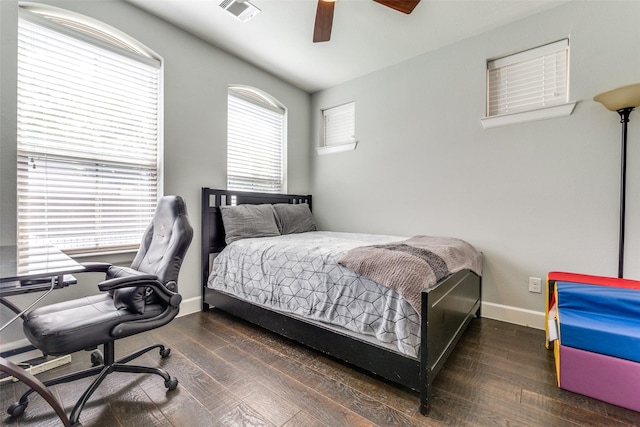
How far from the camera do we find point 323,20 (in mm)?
2084

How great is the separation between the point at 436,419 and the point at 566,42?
295 cm

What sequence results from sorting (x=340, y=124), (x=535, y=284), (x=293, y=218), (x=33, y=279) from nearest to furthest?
(x=33, y=279)
(x=535, y=284)
(x=293, y=218)
(x=340, y=124)

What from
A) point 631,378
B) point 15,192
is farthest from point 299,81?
point 631,378

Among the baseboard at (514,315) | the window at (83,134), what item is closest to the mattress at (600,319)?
the baseboard at (514,315)

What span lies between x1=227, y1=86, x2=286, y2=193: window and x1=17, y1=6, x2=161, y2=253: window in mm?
823

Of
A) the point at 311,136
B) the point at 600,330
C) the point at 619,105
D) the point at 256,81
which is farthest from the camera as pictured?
the point at 311,136

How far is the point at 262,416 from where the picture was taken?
1.38 metres

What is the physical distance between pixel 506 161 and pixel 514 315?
1372mm

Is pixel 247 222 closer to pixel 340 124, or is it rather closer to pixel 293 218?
pixel 293 218

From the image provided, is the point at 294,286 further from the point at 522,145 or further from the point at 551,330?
the point at 522,145

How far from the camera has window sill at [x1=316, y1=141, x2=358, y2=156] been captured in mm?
3537

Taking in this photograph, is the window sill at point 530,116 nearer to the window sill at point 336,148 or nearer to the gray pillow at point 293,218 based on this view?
the window sill at point 336,148

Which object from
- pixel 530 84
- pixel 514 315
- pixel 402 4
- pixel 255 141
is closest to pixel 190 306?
pixel 255 141

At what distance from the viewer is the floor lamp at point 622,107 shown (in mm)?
1801
